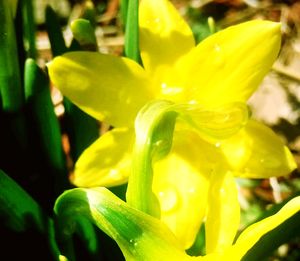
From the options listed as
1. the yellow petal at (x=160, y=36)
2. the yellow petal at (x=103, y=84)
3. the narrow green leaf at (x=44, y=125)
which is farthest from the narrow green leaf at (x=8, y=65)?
the yellow petal at (x=160, y=36)

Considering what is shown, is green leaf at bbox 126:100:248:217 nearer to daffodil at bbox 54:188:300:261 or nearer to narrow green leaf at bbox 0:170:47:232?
daffodil at bbox 54:188:300:261

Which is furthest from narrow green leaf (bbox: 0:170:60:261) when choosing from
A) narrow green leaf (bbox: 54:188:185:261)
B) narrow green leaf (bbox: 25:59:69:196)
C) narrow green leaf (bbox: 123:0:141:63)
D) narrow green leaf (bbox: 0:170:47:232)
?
narrow green leaf (bbox: 123:0:141:63)

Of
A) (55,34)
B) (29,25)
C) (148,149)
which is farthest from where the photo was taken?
(29,25)

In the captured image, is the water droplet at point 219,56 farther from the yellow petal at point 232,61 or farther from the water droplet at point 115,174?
the water droplet at point 115,174

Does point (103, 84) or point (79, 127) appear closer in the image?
point (103, 84)

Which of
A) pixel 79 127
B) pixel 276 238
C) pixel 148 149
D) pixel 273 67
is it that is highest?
pixel 148 149

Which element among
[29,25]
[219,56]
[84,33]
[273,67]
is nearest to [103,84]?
[84,33]

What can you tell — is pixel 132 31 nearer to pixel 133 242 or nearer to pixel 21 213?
pixel 21 213
